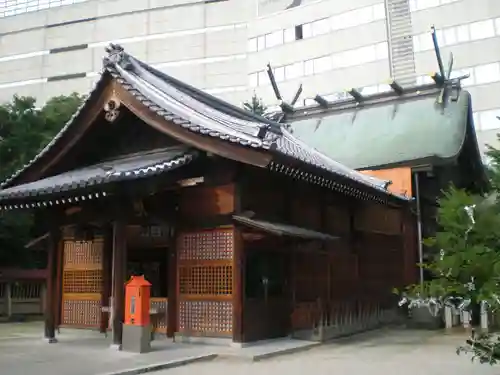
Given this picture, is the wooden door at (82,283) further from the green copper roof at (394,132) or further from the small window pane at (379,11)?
the small window pane at (379,11)

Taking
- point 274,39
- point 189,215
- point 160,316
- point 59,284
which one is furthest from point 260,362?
point 274,39

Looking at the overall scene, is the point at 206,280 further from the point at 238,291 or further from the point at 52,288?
the point at 52,288

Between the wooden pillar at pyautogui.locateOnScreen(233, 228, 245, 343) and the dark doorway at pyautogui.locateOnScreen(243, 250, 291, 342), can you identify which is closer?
the wooden pillar at pyautogui.locateOnScreen(233, 228, 245, 343)

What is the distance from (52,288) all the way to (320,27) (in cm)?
3817

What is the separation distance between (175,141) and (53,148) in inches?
→ 131

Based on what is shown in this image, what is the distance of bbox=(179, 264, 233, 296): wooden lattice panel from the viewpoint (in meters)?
11.6

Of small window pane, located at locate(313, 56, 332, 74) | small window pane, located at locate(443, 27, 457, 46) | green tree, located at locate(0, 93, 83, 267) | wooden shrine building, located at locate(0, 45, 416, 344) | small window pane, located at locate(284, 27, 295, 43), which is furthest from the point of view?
small window pane, located at locate(284, 27, 295, 43)

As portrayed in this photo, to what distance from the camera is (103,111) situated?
12773 millimetres

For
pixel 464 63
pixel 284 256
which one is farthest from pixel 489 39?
pixel 284 256

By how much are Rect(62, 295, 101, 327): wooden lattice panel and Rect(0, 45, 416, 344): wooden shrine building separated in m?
0.04

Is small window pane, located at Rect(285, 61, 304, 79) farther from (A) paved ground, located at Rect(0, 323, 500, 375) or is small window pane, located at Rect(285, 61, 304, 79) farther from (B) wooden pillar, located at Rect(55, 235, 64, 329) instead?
(A) paved ground, located at Rect(0, 323, 500, 375)

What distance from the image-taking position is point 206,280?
1192 cm

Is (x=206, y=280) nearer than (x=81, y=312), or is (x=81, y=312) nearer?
(x=206, y=280)

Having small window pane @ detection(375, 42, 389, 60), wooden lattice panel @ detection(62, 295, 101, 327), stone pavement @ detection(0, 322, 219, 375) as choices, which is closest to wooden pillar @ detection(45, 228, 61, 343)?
stone pavement @ detection(0, 322, 219, 375)
